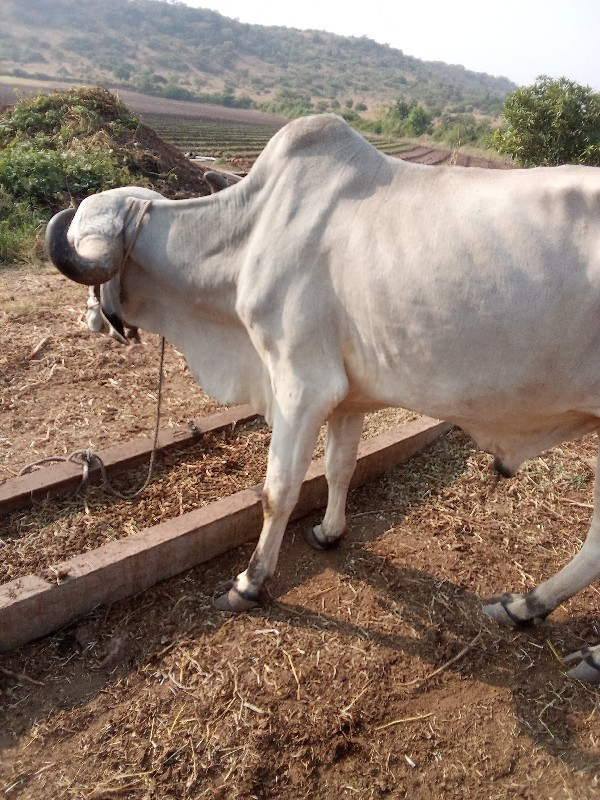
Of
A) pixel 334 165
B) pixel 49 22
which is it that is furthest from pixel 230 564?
pixel 49 22

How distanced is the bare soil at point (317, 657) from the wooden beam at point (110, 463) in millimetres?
69

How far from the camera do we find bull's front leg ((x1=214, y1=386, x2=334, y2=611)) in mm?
2686

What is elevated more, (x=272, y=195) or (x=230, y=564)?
(x=272, y=195)

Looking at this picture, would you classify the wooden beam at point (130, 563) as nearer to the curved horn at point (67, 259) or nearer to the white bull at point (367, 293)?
the white bull at point (367, 293)

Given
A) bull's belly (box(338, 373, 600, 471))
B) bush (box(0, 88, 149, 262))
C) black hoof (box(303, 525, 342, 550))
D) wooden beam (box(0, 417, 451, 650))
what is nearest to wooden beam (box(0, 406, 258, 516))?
wooden beam (box(0, 417, 451, 650))

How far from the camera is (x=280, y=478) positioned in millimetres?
2818

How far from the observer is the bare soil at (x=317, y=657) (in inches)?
92.7

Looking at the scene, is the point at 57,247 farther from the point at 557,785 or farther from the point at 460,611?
the point at 557,785

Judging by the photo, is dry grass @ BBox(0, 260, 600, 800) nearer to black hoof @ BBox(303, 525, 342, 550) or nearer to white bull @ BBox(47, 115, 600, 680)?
black hoof @ BBox(303, 525, 342, 550)

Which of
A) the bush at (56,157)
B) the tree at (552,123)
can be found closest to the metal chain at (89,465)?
the bush at (56,157)

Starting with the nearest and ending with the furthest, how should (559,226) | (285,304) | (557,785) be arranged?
(559,226) < (557,785) < (285,304)

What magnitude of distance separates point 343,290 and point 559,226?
0.77 meters

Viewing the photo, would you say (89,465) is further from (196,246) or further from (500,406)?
(500,406)

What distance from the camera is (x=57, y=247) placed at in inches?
103
